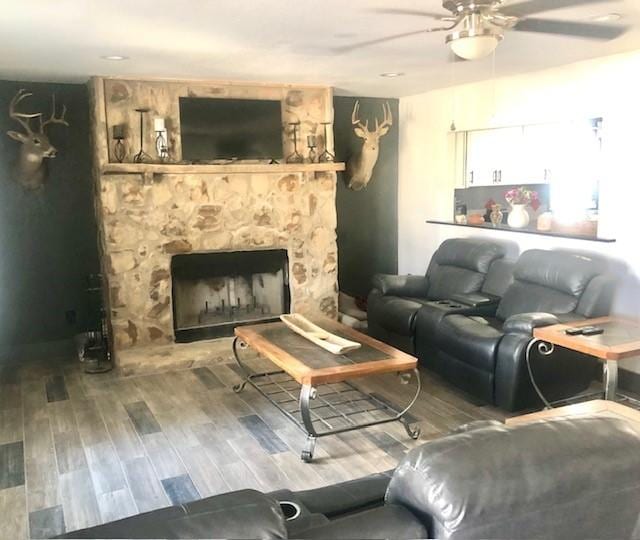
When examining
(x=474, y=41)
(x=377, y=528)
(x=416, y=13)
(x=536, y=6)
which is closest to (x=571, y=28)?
(x=536, y=6)

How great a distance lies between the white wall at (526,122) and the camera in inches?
169

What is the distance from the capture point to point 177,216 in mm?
5191

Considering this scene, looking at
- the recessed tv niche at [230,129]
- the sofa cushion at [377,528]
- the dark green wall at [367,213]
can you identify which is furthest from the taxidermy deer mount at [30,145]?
the sofa cushion at [377,528]

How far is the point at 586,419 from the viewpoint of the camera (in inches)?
60.7

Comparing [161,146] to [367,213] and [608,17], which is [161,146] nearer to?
[367,213]

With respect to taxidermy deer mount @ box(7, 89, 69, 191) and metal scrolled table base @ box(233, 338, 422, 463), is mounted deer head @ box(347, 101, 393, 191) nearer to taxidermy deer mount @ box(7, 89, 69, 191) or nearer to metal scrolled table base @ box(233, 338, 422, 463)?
metal scrolled table base @ box(233, 338, 422, 463)

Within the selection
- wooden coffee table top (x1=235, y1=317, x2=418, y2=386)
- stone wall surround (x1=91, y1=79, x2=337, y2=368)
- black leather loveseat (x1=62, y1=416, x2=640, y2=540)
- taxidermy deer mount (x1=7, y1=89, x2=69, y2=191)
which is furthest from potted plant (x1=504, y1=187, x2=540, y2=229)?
black leather loveseat (x1=62, y1=416, x2=640, y2=540)

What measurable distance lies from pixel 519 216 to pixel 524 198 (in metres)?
0.16

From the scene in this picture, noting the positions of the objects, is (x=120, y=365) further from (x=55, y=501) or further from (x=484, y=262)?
(x=484, y=262)

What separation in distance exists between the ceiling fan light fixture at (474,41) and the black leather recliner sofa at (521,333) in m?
1.82

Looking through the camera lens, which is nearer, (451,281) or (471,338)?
(471,338)

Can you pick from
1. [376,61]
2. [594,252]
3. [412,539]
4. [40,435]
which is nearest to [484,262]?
[594,252]

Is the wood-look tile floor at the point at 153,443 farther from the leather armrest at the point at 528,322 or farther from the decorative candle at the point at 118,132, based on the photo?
the decorative candle at the point at 118,132

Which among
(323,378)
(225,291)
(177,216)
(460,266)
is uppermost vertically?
(177,216)
